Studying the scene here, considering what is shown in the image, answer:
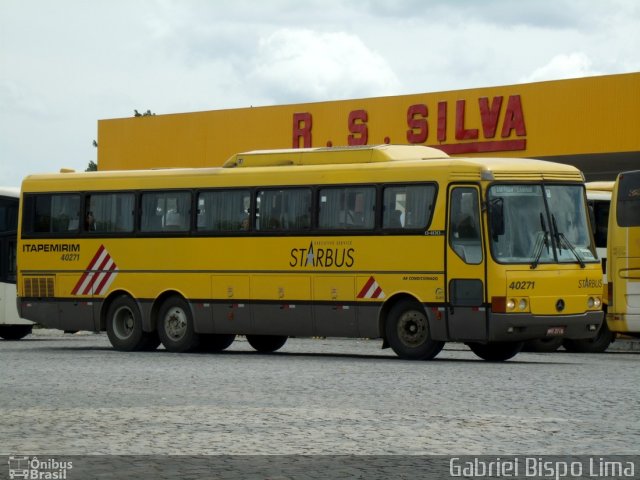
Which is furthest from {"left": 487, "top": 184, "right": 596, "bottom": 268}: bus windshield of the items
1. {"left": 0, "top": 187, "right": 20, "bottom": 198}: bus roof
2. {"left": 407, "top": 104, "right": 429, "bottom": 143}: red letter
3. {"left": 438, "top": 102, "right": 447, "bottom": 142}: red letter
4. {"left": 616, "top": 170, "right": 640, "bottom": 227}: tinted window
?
{"left": 407, "top": 104, "right": 429, "bottom": 143}: red letter

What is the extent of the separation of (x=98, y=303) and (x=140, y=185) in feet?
7.28

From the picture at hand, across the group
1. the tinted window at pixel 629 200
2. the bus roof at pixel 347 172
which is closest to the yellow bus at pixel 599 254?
the tinted window at pixel 629 200

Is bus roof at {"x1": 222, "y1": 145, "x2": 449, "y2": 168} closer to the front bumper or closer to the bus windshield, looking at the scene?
the bus windshield

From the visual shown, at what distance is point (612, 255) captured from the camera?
86.4 ft

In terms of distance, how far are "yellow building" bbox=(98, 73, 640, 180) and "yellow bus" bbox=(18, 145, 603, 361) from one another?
50.2 feet

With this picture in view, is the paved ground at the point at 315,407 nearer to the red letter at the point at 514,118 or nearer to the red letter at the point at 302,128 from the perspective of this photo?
the red letter at the point at 514,118

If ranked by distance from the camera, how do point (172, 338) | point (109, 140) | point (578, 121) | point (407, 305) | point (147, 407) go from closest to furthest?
point (147, 407) < point (407, 305) < point (172, 338) < point (578, 121) < point (109, 140)

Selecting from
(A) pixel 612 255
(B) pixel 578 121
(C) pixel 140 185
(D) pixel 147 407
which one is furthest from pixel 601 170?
(D) pixel 147 407

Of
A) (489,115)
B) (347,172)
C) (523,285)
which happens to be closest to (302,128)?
(489,115)

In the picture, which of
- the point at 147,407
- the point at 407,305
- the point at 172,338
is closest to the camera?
the point at 147,407

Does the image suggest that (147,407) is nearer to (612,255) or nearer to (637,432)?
(637,432)

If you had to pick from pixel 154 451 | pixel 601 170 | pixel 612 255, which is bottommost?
pixel 154 451

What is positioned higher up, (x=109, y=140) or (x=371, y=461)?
(x=109, y=140)

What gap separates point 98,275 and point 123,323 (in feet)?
3.15
